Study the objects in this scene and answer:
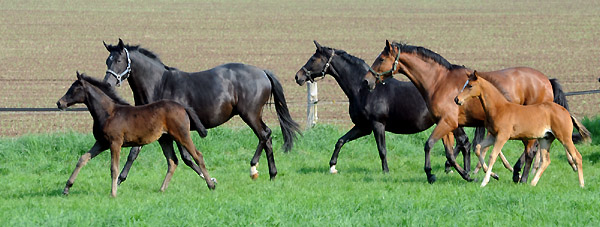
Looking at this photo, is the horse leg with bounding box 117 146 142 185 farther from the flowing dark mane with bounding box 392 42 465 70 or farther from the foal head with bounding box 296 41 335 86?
the flowing dark mane with bounding box 392 42 465 70

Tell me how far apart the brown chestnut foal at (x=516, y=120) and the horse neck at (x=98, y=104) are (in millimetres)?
4496

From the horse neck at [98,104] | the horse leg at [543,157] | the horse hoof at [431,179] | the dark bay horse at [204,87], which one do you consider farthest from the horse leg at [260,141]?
the horse leg at [543,157]

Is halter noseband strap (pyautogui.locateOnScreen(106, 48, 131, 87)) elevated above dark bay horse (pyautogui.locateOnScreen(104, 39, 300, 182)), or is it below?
above

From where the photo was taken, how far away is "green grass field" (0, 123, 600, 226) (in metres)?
8.43

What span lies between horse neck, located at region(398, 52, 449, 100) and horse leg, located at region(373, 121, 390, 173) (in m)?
1.50

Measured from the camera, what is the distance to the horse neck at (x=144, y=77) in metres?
12.0

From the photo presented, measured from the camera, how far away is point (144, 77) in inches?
475

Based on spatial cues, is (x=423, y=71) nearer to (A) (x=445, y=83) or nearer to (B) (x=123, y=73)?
(A) (x=445, y=83)

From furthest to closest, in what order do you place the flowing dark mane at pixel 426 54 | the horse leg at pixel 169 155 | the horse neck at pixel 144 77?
the horse neck at pixel 144 77 → the flowing dark mane at pixel 426 54 → the horse leg at pixel 169 155

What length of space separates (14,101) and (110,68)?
11.7 meters

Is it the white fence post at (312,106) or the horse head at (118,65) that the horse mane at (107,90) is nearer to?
the horse head at (118,65)

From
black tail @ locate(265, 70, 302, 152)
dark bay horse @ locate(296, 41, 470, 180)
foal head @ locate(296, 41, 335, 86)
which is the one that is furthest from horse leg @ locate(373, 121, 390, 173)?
black tail @ locate(265, 70, 302, 152)

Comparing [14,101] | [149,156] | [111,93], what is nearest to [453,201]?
[111,93]

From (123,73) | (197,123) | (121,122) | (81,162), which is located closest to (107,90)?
(121,122)
